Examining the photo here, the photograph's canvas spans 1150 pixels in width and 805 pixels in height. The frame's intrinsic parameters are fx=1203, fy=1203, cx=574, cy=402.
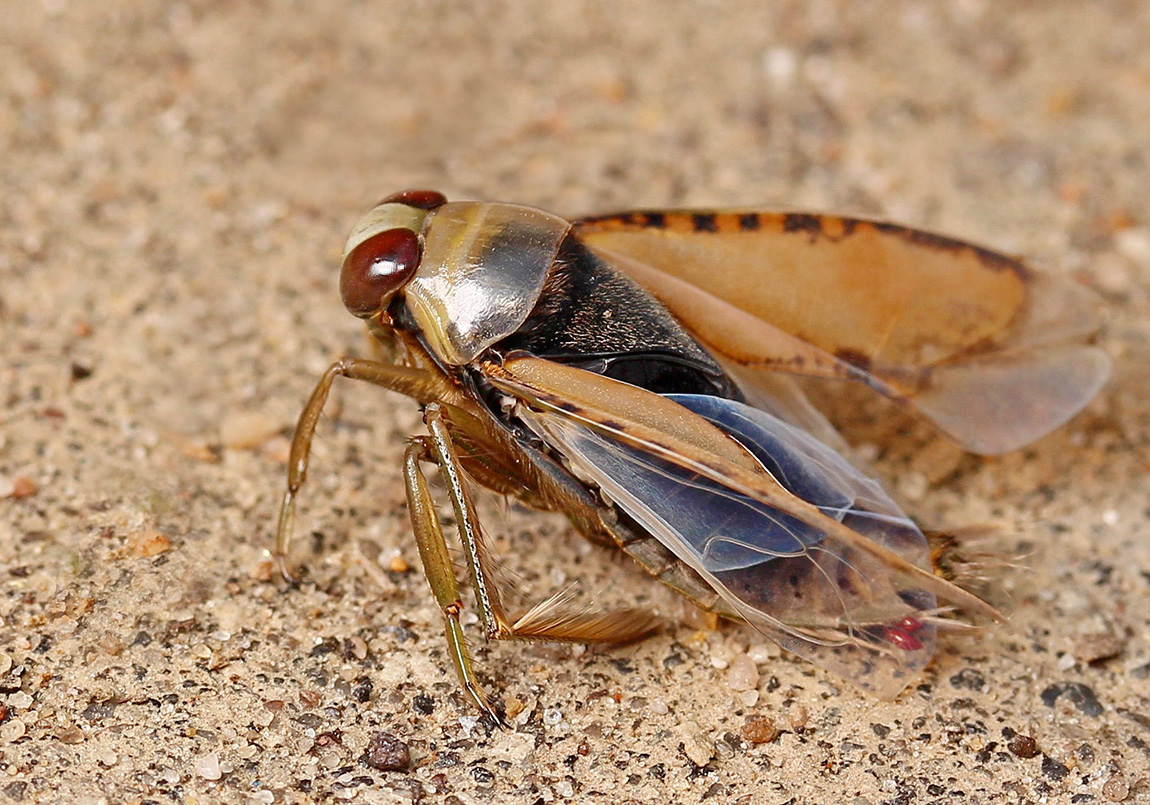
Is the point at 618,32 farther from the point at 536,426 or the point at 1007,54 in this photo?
the point at 536,426

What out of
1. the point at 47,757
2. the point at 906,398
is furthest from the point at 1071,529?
the point at 47,757

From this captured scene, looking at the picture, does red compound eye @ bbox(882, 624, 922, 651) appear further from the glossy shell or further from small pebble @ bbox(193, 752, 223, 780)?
small pebble @ bbox(193, 752, 223, 780)

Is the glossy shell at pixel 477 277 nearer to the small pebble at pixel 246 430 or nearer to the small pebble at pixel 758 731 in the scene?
the small pebble at pixel 246 430

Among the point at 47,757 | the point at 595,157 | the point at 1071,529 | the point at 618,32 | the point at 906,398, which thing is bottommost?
the point at 1071,529

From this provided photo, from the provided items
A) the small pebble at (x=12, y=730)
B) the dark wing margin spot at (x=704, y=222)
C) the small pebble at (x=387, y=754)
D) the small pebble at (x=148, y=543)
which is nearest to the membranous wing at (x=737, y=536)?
the dark wing margin spot at (x=704, y=222)

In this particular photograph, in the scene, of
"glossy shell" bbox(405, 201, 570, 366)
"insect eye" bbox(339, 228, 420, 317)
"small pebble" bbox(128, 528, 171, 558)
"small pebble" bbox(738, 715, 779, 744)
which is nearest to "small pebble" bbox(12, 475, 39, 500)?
"small pebble" bbox(128, 528, 171, 558)
